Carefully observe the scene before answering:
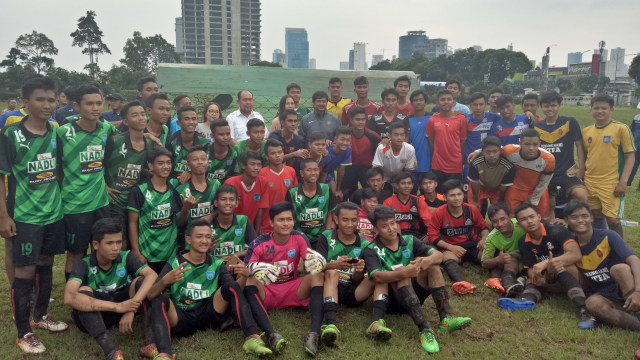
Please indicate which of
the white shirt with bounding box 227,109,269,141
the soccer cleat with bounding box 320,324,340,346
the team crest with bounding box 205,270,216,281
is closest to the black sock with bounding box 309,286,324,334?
the soccer cleat with bounding box 320,324,340,346

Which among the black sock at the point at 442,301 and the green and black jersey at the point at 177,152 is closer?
the black sock at the point at 442,301

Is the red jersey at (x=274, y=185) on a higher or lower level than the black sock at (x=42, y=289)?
higher

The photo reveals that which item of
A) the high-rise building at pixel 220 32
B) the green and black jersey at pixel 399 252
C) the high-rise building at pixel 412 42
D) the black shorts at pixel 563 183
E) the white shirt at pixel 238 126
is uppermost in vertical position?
the high-rise building at pixel 412 42

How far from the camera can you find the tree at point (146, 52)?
2386 inches

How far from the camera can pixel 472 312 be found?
4660 mm

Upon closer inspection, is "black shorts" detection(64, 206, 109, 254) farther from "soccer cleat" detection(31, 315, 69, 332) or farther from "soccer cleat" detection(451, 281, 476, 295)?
"soccer cleat" detection(451, 281, 476, 295)

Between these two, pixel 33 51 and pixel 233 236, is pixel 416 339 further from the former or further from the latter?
pixel 33 51

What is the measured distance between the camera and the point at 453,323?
4.16 metres

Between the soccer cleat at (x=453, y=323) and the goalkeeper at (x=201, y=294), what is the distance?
63.8 inches

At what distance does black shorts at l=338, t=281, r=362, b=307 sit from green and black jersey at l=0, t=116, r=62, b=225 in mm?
2969

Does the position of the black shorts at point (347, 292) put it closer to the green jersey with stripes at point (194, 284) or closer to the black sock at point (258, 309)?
the black sock at point (258, 309)

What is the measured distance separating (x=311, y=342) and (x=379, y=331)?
2.13 ft

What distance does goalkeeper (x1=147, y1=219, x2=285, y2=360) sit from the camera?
385 cm

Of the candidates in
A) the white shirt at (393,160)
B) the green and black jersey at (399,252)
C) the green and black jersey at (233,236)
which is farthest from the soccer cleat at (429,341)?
the white shirt at (393,160)
